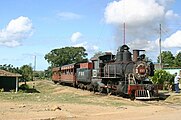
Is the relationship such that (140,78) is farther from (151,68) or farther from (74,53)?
(74,53)

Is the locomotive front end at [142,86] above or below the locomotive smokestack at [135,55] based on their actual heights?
below

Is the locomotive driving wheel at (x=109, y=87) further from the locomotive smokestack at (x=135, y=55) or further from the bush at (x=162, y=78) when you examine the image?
the bush at (x=162, y=78)

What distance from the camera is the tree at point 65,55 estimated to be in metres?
122

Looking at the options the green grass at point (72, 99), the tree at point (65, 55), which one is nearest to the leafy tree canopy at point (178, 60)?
the tree at point (65, 55)

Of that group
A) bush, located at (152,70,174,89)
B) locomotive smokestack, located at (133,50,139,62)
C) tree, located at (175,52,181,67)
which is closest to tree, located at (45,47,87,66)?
tree, located at (175,52,181,67)

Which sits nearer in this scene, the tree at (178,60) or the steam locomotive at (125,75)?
the steam locomotive at (125,75)

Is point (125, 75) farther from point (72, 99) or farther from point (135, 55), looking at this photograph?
point (72, 99)

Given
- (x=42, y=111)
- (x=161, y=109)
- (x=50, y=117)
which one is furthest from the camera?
(x=161, y=109)

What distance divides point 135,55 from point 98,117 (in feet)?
35.9

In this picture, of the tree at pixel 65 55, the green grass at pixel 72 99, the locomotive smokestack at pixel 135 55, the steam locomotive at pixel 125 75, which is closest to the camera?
the green grass at pixel 72 99

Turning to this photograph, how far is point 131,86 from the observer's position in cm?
2222

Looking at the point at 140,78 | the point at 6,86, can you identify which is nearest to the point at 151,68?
the point at 140,78

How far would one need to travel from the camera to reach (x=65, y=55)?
406 ft

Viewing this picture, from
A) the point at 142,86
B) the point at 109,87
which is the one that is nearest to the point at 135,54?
the point at 142,86
